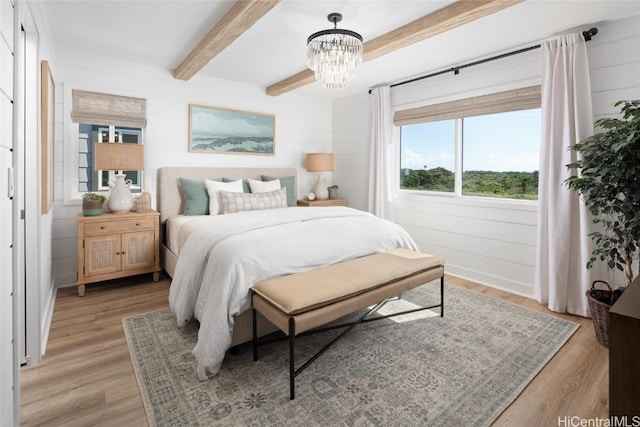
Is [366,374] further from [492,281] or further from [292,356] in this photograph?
[492,281]

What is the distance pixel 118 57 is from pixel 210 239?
257 centimetres

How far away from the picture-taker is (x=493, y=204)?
351 centimetres

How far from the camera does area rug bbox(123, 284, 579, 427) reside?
5.48 ft

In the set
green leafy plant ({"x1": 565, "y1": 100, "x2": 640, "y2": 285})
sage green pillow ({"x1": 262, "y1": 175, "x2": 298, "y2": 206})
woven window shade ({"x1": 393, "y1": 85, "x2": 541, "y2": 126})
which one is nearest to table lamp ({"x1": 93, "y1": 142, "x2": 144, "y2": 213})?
sage green pillow ({"x1": 262, "y1": 175, "x2": 298, "y2": 206})

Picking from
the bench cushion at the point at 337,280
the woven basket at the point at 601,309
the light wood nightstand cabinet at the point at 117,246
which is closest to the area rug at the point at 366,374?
the woven basket at the point at 601,309

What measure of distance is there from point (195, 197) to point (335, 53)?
2.25 m

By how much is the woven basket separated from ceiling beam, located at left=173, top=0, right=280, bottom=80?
3.03m

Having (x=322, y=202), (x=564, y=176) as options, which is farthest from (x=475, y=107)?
(x=322, y=202)

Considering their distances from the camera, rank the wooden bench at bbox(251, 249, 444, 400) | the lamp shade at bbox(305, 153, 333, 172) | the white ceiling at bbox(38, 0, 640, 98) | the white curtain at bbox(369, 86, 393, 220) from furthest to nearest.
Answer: the lamp shade at bbox(305, 153, 333, 172) < the white curtain at bbox(369, 86, 393, 220) < the white ceiling at bbox(38, 0, 640, 98) < the wooden bench at bbox(251, 249, 444, 400)

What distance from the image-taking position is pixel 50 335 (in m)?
2.43

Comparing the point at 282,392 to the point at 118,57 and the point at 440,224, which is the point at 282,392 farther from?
the point at 118,57

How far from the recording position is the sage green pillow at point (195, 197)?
3.78 metres

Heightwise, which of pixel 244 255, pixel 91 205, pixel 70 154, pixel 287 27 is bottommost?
pixel 244 255

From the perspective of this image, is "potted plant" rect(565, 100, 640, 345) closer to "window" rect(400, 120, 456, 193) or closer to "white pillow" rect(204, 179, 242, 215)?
"window" rect(400, 120, 456, 193)
